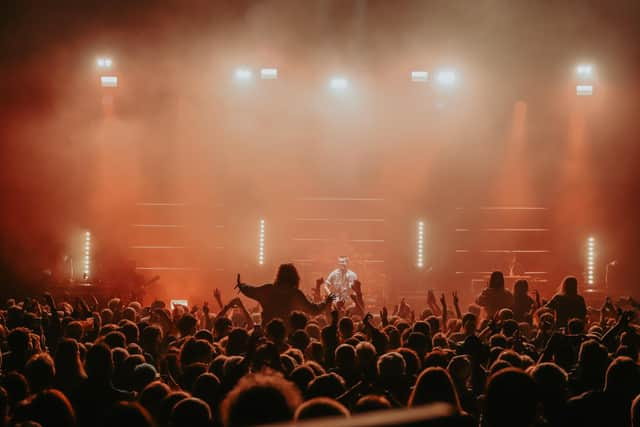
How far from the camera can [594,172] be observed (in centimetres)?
2067

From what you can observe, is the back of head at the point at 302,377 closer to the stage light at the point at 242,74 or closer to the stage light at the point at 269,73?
the stage light at the point at 242,74

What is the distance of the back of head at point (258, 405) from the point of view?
227 cm

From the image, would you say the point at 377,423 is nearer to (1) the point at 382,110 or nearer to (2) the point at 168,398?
(2) the point at 168,398

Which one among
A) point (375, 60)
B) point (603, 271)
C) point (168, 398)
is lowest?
point (603, 271)

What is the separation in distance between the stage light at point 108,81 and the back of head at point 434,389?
17.7m

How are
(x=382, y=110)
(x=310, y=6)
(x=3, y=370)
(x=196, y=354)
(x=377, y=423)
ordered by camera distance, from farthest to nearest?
(x=382, y=110), (x=310, y=6), (x=3, y=370), (x=196, y=354), (x=377, y=423)

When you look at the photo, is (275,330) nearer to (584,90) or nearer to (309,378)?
(309,378)

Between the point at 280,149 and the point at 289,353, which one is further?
the point at 280,149

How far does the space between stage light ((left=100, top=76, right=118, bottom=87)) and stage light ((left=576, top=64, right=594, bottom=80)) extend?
12.6 metres

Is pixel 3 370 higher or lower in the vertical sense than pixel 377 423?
lower

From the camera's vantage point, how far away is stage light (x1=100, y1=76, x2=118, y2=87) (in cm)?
1927

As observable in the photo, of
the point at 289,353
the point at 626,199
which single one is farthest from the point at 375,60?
the point at 289,353

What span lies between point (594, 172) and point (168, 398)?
1953 centimetres

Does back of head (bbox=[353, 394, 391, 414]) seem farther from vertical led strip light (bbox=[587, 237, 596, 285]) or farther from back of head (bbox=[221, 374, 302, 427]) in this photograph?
vertical led strip light (bbox=[587, 237, 596, 285])
